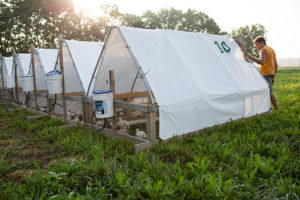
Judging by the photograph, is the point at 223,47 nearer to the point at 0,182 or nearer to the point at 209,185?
Result: the point at 209,185

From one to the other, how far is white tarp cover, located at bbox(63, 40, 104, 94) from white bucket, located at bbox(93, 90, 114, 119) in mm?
2450

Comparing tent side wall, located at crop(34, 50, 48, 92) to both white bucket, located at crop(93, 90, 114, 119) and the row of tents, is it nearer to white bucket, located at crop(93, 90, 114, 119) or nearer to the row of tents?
the row of tents

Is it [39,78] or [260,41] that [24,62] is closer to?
[39,78]

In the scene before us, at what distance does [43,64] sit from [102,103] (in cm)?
570

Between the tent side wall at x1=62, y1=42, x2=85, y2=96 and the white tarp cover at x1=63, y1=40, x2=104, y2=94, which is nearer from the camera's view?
the white tarp cover at x1=63, y1=40, x2=104, y2=94

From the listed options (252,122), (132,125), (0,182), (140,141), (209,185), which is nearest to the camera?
(209,185)

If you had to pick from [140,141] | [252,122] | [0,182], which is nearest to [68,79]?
[140,141]

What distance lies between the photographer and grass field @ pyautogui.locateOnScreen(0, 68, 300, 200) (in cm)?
245

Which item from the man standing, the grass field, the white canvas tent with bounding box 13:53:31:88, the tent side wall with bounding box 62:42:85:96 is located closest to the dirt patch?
the grass field

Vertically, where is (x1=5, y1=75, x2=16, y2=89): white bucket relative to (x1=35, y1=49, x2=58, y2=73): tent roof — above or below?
below

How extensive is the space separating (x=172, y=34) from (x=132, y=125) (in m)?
2.61

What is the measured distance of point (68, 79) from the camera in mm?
7977

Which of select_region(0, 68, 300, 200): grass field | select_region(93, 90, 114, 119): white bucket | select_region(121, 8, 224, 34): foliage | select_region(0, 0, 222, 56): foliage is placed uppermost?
select_region(121, 8, 224, 34): foliage

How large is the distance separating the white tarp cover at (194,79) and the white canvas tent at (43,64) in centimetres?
522
